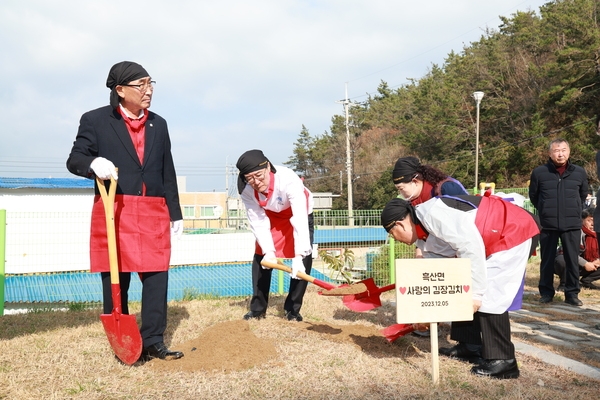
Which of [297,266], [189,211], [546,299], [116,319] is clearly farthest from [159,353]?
[189,211]

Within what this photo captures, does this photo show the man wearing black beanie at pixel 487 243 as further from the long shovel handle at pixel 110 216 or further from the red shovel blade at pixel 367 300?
the long shovel handle at pixel 110 216

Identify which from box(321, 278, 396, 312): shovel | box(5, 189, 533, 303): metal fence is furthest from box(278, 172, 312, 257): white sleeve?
box(5, 189, 533, 303): metal fence

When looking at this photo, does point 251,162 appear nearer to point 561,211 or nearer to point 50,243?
point 561,211

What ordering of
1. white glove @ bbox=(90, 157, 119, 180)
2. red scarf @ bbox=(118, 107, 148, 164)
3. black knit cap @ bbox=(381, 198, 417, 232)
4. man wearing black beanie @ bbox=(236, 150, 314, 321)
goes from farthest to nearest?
man wearing black beanie @ bbox=(236, 150, 314, 321) < red scarf @ bbox=(118, 107, 148, 164) < black knit cap @ bbox=(381, 198, 417, 232) < white glove @ bbox=(90, 157, 119, 180)

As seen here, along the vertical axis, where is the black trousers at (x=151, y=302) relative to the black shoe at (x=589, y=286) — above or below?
above

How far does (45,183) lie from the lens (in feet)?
43.9

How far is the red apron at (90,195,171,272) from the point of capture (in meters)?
3.84

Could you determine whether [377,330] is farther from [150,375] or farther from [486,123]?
[486,123]

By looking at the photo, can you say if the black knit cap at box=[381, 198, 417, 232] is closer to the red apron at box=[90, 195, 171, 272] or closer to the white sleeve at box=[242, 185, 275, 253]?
the red apron at box=[90, 195, 171, 272]

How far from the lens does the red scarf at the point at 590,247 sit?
8023mm

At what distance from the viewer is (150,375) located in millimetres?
3574

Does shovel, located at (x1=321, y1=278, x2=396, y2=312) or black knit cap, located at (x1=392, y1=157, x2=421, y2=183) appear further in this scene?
shovel, located at (x1=321, y1=278, x2=396, y2=312)

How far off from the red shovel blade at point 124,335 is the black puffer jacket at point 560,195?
4945 millimetres

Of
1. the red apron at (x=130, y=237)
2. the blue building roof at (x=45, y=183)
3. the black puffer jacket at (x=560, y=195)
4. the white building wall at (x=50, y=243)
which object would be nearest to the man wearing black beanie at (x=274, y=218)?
the red apron at (x=130, y=237)
